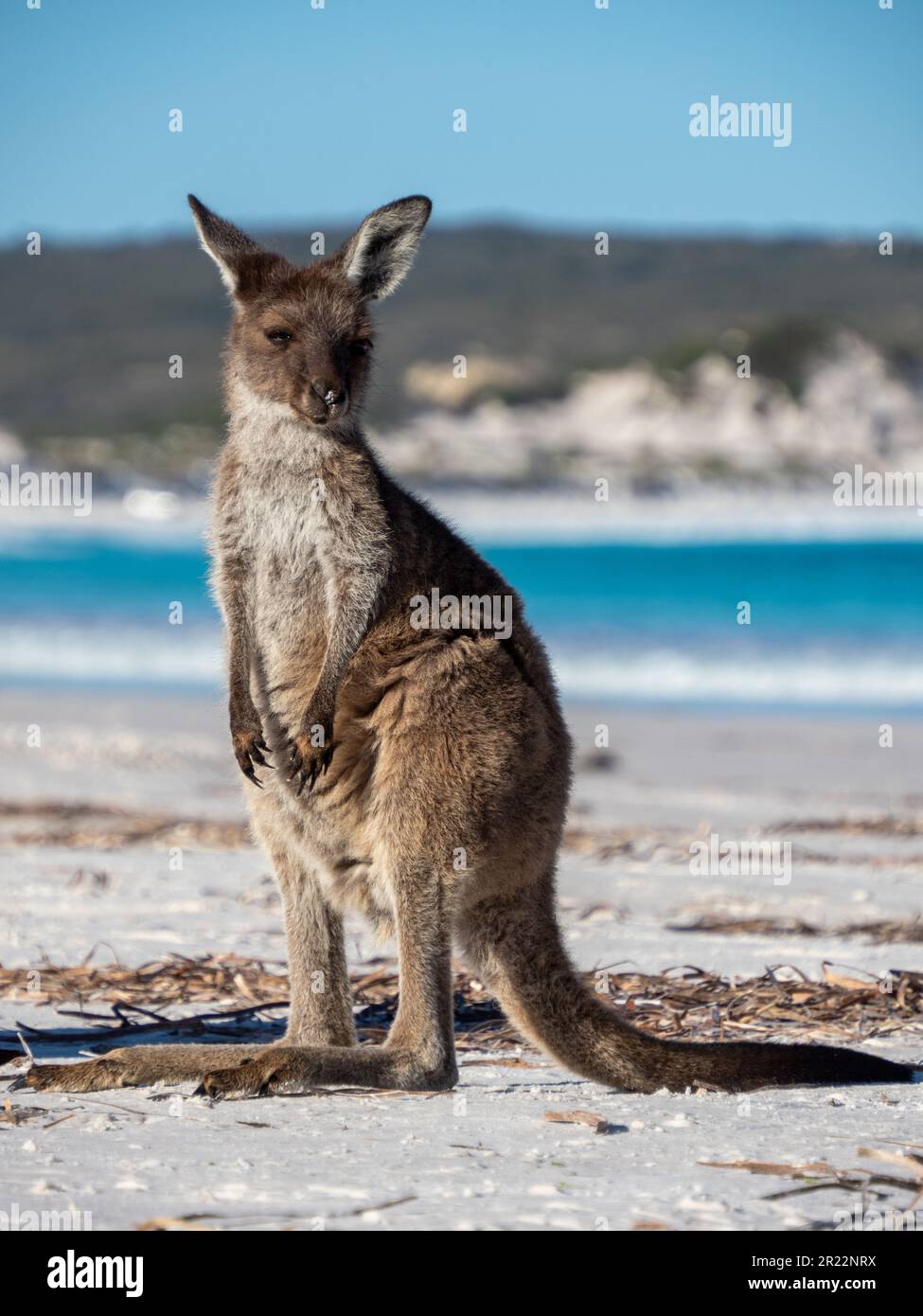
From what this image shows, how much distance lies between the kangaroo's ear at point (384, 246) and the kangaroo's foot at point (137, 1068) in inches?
64.2

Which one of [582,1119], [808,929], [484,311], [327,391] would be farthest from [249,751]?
[484,311]

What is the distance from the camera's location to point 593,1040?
3158 millimetres

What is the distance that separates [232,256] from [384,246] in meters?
0.33

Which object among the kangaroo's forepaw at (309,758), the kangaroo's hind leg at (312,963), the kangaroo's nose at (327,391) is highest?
the kangaroo's nose at (327,391)

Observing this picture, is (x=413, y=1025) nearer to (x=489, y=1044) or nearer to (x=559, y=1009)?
(x=559, y=1009)

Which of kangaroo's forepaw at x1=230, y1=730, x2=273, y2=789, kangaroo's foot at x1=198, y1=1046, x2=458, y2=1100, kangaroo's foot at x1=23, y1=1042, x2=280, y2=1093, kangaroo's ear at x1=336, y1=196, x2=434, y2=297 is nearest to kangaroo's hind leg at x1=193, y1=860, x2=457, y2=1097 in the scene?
kangaroo's foot at x1=198, y1=1046, x2=458, y2=1100

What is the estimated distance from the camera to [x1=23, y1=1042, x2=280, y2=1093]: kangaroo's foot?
3.02m

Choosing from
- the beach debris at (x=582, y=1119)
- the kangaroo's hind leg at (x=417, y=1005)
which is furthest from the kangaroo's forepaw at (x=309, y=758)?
the beach debris at (x=582, y=1119)

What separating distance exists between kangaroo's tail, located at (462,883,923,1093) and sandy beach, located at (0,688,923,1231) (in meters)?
0.04

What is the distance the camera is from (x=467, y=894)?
3.18m

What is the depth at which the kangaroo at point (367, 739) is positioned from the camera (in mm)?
3121

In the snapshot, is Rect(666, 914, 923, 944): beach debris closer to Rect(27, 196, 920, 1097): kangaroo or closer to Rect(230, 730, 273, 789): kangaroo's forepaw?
Rect(27, 196, 920, 1097): kangaroo

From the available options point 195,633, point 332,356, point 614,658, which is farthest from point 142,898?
point 195,633

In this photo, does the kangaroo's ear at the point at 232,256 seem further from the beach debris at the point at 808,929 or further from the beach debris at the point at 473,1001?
the beach debris at the point at 808,929
